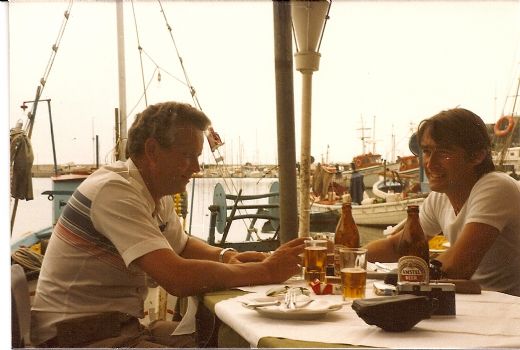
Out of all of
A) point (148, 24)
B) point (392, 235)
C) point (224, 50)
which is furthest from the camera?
point (224, 50)

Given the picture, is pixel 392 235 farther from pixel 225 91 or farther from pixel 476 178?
pixel 225 91

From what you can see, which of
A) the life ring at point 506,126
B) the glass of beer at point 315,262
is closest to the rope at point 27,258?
the glass of beer at point 315,262

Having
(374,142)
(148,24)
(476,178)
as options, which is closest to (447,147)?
(476,178)

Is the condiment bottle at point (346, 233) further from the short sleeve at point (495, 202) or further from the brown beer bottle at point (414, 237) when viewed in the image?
the short sleeve at point (495, 202)

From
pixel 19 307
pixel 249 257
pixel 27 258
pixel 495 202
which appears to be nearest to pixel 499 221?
pixel 495 202

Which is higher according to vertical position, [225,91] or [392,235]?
[225,91]

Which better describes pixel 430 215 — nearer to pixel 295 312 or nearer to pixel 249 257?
pixel 249 257

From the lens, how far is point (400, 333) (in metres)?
0.97

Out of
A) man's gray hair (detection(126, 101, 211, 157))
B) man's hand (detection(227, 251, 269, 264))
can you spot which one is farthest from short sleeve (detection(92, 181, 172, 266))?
man's hand (detection(227, 251, 269, 264))

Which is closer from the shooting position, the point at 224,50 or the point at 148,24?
the point at 148,24

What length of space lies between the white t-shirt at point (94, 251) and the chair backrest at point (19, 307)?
186 mm

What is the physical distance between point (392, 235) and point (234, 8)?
3.76 ft

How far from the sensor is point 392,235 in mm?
2082

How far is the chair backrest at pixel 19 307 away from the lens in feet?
3.81
